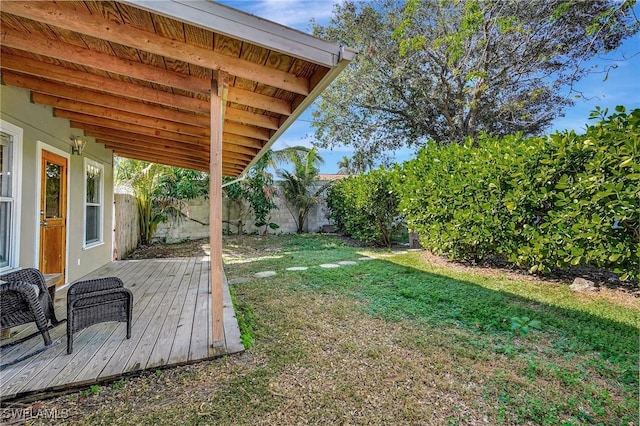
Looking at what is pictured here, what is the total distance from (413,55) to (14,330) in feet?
36.5

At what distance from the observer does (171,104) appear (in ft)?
12.1

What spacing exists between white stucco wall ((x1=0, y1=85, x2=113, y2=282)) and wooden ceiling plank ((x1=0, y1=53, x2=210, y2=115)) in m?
0.50

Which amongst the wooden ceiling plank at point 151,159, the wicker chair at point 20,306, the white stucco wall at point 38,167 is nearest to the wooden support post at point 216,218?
the wicker chair at point 20,306

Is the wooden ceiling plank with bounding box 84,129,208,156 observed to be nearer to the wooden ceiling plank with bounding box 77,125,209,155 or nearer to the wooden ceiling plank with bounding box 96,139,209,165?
the wooden ceiling plank with bounding box 77,125,209,155

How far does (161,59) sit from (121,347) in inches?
102

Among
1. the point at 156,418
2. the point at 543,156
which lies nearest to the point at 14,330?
the point at 156,418

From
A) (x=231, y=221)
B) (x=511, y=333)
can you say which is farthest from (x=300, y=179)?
(x=511, y=333)

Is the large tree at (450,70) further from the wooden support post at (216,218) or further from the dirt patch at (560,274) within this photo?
the wooden support post at (216,218)

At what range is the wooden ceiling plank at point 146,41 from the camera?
222 cm

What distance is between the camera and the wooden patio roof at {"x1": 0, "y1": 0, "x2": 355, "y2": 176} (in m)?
2.29

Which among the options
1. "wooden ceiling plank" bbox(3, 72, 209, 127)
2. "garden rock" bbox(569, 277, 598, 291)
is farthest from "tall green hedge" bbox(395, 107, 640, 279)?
"wooden ceiling plank" bbox(3, 72, 209, 127)

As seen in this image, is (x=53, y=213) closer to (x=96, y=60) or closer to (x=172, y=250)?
(x=96, y=60)

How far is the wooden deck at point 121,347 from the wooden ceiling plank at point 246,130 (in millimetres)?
2352

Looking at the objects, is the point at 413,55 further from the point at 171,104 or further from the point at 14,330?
the point at 14,330
